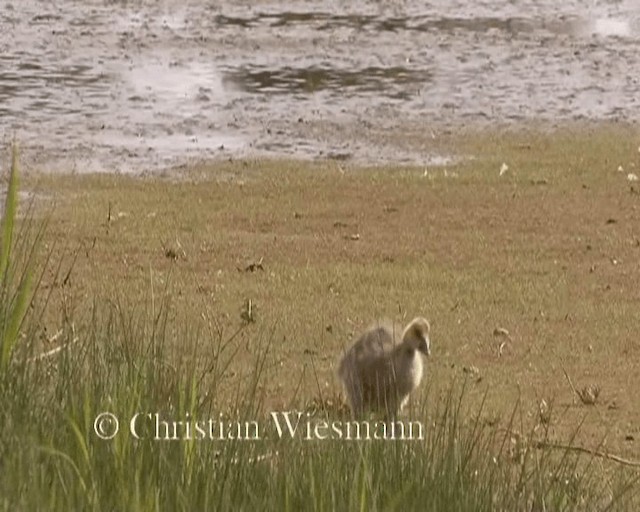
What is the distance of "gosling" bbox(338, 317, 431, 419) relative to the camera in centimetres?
771

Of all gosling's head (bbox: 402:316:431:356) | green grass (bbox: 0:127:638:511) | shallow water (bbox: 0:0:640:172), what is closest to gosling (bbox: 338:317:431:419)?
gosling's head (bbox: 402:316:431:356)

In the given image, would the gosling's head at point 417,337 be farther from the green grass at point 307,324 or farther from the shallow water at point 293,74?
the shallow water at point 293,74

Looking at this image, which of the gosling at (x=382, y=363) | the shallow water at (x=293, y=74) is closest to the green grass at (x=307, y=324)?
the gosling at (x=382, y=363)

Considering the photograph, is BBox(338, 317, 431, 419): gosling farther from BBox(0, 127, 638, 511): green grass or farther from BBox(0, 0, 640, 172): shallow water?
BBox(0, 0, 640, 172): shallow water

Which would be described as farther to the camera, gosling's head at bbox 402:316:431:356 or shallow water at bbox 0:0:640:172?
shallow water at bbox 0:0:640:172

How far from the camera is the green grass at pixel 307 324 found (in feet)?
14.4

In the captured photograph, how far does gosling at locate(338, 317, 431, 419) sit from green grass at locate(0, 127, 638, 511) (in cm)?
17

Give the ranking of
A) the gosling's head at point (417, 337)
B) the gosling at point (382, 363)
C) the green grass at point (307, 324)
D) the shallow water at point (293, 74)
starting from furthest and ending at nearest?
1. the shallow water at point (293, 74)
2. the gosling's head at point (417, 337)
3. the gosling at point (382, 363)
4. the green grass at point (307, 324)

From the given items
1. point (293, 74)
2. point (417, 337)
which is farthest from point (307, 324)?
point (293, 74)

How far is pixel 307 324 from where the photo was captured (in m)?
9.41

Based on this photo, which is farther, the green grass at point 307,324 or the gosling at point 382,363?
the gosling at point 382,363

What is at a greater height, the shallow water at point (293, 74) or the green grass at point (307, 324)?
the green grass at point (307, 324)

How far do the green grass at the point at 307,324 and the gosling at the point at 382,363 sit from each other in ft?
0.56

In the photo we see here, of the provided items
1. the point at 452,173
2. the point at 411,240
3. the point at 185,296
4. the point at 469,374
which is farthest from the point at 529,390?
the point at 452,173
